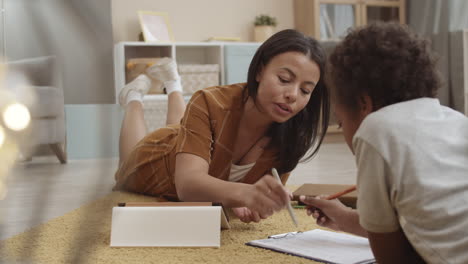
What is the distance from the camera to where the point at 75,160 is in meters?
0.17

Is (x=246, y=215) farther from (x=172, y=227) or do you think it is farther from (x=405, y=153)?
(x=405, y=153)

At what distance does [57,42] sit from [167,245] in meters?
0.89

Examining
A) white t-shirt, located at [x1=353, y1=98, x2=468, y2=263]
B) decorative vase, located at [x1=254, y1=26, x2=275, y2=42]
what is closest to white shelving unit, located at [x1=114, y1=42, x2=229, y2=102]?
decorative vase, located at [x1=254, y1=26, x2=275, y2=42]

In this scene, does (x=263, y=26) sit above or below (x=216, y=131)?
above

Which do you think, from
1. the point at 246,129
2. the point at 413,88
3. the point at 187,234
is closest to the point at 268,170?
the point at 246,129

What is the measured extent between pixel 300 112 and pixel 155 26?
7.34 ft

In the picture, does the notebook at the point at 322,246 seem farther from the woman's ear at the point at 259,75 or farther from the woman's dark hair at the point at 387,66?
the woman's ear at the point at 259,75

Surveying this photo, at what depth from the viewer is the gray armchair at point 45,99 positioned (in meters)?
0.15

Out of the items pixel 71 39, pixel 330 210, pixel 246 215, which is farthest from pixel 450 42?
pixel 71 39

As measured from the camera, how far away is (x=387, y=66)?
71 cm

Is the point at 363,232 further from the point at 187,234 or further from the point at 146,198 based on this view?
the point at 146,198

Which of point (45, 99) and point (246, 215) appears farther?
point (246, 215)

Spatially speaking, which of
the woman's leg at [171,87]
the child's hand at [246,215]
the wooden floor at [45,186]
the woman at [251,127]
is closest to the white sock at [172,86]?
the woman's leg at [171,87]

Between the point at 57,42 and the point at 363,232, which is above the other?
the point at 57,42
